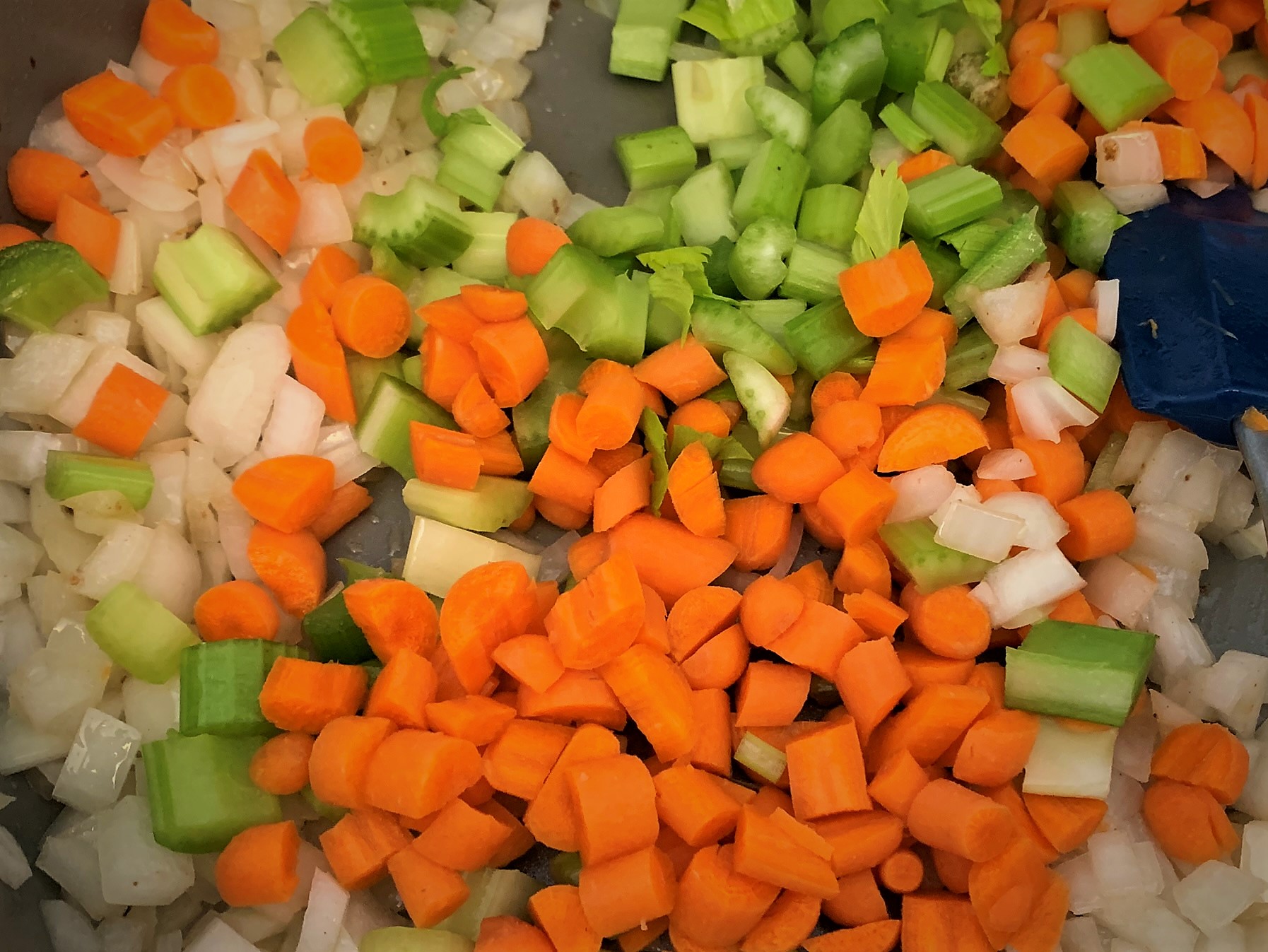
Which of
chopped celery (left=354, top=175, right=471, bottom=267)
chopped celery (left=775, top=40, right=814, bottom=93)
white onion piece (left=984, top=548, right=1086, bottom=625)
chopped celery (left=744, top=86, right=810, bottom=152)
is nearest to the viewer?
white onion piece (left=984, top=548, right=1086, bottom=625)

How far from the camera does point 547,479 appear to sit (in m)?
1.83

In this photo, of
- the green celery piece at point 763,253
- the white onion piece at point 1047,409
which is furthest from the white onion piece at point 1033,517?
the green celery piece at point 763,253

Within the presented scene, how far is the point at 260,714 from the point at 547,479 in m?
0.63

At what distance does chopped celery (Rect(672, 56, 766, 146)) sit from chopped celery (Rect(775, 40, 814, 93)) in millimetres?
61

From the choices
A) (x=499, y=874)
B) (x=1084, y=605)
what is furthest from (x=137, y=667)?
(x=1084, y=605)

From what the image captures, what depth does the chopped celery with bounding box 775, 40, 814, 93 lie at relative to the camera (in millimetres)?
2164

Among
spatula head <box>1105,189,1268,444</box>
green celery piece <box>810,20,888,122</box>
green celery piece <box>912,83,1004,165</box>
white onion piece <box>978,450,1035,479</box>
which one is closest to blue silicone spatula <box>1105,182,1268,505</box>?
spatula head <box>1105,189,1268,444</box>

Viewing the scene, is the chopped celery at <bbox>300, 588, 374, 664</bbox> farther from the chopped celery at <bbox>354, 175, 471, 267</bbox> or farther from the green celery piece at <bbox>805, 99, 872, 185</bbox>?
the green celery piece at <bbox>805, 99, 872, 185</bbox>

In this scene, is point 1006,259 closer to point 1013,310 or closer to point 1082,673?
point 1013,310

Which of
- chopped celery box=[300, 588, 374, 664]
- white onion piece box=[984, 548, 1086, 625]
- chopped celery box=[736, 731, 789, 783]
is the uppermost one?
white onion piece box=[984, 548, 1086, 625]

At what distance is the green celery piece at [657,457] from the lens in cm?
178

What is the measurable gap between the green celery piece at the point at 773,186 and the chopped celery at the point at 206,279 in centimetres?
97

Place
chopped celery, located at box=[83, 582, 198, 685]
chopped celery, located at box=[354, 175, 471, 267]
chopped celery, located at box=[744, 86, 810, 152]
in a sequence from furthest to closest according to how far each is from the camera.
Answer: chopped celery, located at box=[744, 86, 810, 152] → chopped celery, located at box=[354, 175, 471, 267] → chopped celery, located at box=[83, 582, 198, 685]

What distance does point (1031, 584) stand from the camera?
5.68 feet
